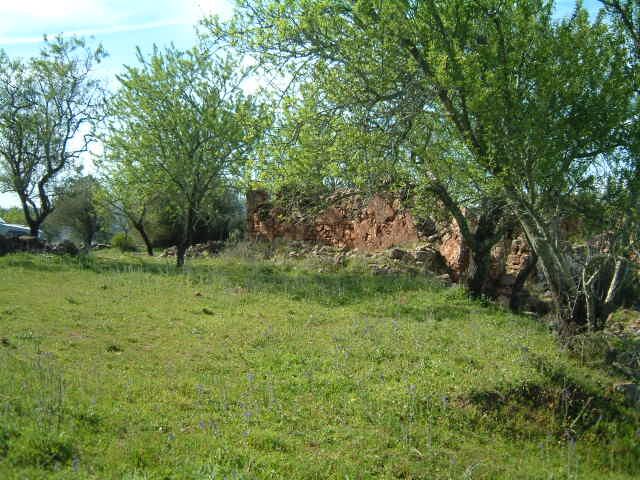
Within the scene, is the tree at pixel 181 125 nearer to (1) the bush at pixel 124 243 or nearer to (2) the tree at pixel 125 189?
(2) the tree at pixel 125 189

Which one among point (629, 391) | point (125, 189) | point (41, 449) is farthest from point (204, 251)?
point (41, 449)

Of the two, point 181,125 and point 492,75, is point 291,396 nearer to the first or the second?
point 492,75

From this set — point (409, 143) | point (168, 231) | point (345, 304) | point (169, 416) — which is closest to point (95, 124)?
point (168, 231)

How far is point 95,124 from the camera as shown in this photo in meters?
20.8

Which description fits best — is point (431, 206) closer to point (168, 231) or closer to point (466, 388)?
point (466, 388)

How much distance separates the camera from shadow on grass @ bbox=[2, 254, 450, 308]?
11.8 m

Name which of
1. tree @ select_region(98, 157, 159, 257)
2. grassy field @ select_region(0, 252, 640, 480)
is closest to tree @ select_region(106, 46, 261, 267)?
tree @ select_region(98, 157, 159, 257)

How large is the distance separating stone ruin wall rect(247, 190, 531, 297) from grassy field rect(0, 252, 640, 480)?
14.9 feet

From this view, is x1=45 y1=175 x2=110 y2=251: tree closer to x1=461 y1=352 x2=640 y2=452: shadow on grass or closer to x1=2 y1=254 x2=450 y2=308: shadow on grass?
x1=2 y1=254 x2=450 y2=308: shadow on grass

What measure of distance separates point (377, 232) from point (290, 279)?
4961mm

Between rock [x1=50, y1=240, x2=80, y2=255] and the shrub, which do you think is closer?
the shrub

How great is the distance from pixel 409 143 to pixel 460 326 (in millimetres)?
3067

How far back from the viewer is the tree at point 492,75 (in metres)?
6.57

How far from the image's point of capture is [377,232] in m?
17.7
